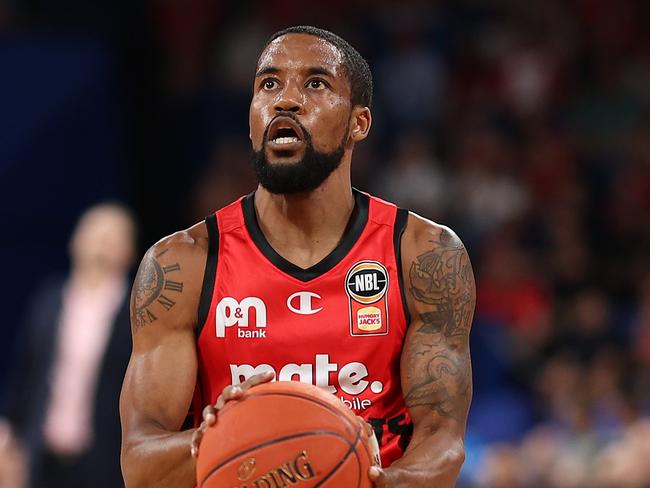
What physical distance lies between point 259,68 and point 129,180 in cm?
670

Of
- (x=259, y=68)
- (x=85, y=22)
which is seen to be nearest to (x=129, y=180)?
(x=85, y=22)

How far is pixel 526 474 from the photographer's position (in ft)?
24.4

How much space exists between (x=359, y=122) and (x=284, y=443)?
1.23m

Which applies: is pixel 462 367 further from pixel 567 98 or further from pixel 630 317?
pixel 567 98

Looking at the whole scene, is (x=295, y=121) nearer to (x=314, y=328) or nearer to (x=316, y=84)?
(x=316, y=84)

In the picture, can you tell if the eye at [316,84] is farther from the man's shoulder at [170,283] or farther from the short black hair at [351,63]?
the man's shoulder at [170,283]

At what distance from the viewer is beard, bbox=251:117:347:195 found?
3.90 metres

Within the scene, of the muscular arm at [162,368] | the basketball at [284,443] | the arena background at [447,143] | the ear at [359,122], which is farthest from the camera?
the arena background at [447,143]

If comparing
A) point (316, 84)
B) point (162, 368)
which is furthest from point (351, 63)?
point (162, 368)

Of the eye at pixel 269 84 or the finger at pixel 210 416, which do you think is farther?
the eye at pixel 269 84

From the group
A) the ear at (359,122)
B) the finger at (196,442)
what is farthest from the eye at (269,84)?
the finger at (196,442)

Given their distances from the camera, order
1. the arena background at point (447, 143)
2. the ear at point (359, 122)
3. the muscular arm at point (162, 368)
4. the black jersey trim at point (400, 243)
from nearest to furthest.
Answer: the muscular arm at point (162, 368)
the black jersey trim at point (400, 243)
the ear at point (359, 122)
the arena background at point (447, 143)

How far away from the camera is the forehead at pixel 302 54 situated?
397 cm

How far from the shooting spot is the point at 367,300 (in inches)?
154
